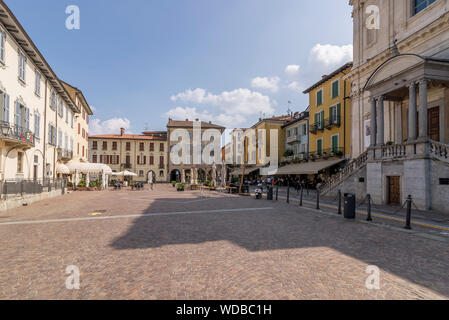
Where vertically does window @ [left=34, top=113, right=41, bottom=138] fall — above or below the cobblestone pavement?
above

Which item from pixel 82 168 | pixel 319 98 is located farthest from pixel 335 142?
pixel 82 168

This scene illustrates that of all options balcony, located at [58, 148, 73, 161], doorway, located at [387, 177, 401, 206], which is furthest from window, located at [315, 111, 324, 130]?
balcony, located at [58, 148, 73, 161]

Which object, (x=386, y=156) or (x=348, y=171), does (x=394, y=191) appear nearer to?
(x=386, y=156)

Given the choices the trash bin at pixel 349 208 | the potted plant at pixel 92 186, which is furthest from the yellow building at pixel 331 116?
the potted plant at pixel 92 186

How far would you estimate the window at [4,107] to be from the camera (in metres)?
13.1

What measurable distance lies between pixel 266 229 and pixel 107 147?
170 feet

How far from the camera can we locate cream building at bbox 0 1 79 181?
43.9 ft

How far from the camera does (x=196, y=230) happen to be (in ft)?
23.9

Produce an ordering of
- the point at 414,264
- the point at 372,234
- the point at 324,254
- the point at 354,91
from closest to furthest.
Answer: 1. the point at 414,264
2. the point at 324,254
3. the point at 372,234
4. the point at 354,91

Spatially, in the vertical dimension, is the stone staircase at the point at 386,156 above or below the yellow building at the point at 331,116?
below

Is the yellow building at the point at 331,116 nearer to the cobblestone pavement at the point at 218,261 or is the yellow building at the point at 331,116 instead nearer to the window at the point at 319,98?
the window at the point at 319,98

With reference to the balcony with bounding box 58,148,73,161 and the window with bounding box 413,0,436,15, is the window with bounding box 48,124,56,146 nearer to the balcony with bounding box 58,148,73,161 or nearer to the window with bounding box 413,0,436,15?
the balcony with bounding box 58,148,73,161
